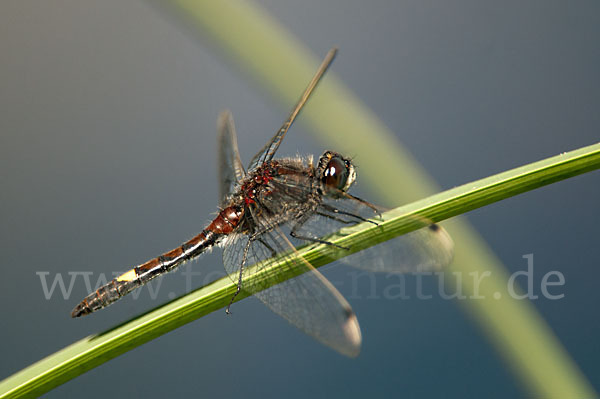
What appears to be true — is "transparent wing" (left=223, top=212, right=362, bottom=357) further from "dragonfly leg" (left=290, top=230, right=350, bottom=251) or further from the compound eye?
the compound eye

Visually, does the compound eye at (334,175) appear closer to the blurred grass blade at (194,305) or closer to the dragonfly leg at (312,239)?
the dragonfly leg at (312,239)

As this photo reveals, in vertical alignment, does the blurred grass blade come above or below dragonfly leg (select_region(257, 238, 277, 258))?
below

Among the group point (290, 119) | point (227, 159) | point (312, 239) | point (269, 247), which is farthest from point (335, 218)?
point (227, 159)

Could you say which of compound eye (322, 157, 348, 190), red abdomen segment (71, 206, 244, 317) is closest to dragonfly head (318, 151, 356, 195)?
compound eye (322, 157, 348, 190)

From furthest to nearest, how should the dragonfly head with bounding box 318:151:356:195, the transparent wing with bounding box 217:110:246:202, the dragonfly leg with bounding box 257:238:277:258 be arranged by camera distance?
the transparent wing with bounding box 217:110:246:202 → the dragonfly head with bounding box 318:151:356:195 → the dragonfly leg with bounding box 257:238:277:258

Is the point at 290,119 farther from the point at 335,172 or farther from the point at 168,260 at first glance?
the point at 168,260

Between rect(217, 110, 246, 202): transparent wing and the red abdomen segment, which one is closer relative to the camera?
the red abdomen segment

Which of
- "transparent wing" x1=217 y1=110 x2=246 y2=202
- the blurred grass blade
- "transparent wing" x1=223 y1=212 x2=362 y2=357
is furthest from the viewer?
"transparent wing" x1=217 y1=110 x2=246 y2=202

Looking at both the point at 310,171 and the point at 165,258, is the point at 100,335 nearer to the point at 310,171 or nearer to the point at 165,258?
the point at 165,258

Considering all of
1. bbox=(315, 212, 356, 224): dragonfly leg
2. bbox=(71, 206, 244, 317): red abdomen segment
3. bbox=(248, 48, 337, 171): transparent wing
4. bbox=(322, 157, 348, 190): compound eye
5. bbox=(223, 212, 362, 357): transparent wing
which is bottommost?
bbox=(223, 212, 362, 357): transparent wing
